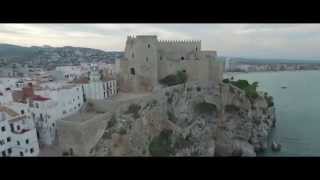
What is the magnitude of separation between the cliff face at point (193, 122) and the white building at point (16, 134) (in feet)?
2.30

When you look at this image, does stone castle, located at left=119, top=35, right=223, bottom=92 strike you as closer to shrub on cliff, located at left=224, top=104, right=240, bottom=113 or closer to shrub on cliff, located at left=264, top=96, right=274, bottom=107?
shrub on cliff, located at left=224, top=104, right=240, bottom=113

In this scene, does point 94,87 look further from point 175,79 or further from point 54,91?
point 175,79

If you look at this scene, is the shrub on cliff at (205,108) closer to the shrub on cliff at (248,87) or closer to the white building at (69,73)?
the shrub on cliff at (248,87)

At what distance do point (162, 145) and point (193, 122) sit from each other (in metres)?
0.73

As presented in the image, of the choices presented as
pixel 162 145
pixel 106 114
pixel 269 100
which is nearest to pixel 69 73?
pixel 106 114

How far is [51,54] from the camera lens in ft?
9.66

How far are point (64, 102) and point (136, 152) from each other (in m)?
0.85

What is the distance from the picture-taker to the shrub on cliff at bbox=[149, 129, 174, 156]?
304cm

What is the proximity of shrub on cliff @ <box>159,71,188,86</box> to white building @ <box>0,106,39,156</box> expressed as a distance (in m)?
1.78

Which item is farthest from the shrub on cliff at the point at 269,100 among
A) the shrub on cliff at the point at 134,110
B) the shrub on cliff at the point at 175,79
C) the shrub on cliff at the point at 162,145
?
the shrub on cliff at the point at 134,110

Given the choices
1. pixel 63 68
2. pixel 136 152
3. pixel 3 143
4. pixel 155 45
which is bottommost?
pixel 136 152
